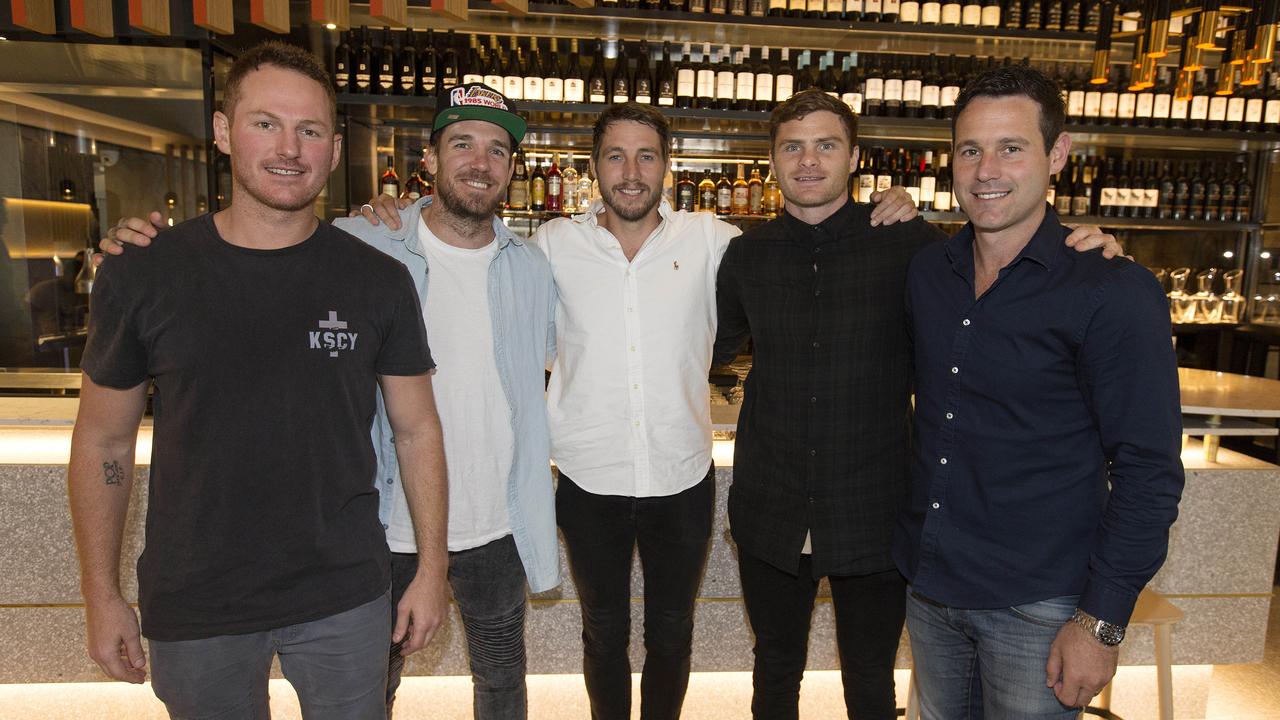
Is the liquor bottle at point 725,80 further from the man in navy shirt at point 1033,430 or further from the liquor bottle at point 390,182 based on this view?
the man in navy shirt at point 1033,430

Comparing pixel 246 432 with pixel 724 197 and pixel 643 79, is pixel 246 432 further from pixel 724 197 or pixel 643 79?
pixel 724 197

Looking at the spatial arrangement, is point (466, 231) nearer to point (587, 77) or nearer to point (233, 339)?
point (233, 339)

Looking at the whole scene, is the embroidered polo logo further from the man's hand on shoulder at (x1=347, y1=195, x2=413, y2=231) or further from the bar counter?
the bar counter

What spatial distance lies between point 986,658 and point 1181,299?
4076 millimetres

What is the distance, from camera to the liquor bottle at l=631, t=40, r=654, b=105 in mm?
3908

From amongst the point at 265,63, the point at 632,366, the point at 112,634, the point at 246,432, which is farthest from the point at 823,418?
the point at 112,634

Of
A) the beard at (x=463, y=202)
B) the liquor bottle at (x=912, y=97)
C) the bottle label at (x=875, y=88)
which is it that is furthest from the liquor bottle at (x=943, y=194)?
the beard at (x=463, y=202)

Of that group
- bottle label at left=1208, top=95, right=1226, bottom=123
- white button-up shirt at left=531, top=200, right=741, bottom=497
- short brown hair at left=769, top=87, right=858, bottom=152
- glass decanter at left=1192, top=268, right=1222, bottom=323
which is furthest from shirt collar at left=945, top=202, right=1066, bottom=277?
glass decanter at left=1192, top=268, right=1222, bottom=323

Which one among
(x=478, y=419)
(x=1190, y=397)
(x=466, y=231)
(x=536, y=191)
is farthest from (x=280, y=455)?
(x=536, y=191)

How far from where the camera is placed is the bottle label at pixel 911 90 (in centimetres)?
392

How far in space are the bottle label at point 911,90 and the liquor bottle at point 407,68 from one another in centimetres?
233

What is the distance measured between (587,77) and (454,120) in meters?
2.54

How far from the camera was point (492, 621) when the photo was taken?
179 cm

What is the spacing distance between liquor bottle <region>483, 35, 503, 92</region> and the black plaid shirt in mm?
2308
